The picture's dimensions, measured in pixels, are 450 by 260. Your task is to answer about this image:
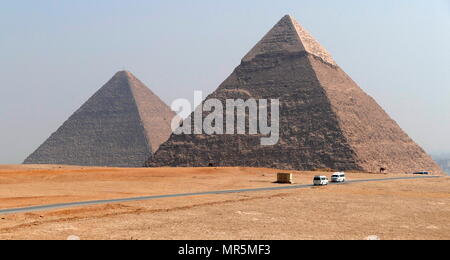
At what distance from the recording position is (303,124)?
13100cm

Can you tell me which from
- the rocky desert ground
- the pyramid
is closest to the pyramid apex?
the pyramid

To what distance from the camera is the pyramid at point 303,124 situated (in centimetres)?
12038

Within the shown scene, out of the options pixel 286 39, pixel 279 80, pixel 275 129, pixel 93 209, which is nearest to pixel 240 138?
pixel 275 129

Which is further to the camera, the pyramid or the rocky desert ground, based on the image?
the pyramid

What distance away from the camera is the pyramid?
12038 cm

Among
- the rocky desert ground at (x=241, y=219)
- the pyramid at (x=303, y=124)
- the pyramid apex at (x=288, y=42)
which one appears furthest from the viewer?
the pyramid apex at (x=288, y=42)

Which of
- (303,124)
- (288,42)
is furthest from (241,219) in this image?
(288,42)

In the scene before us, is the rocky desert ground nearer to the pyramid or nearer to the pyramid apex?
the pyramid

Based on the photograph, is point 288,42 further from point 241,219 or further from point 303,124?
point 241,219

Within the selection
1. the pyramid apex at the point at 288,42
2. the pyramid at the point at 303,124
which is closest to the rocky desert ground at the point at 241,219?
the pyramid at the point at 303,124

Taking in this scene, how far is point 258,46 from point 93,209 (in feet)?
442

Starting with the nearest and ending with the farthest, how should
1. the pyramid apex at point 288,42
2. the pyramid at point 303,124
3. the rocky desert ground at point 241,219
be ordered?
the rocky desert ground at point 241,219 → the pyramid at point 303,124 → the pyramid apex at point 288,42

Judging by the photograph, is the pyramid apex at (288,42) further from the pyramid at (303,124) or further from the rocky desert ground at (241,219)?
the rocky desert ground at (241,219)
